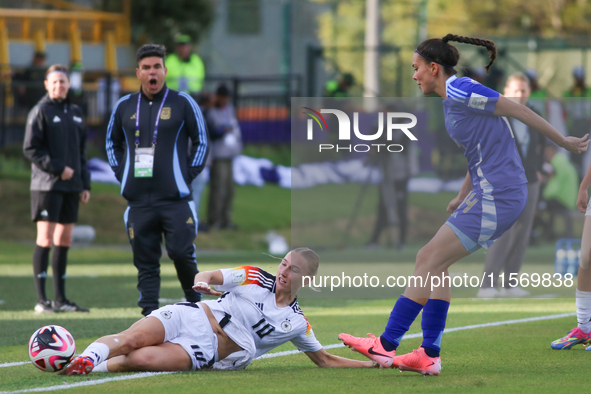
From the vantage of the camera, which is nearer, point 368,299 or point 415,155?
point 368,299

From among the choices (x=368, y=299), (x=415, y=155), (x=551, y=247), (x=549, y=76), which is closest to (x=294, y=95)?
(x=549, y=76)

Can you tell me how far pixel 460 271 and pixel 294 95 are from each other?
12.7 metres

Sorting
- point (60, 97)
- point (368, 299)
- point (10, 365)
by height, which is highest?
point (60, 97)

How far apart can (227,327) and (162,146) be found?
2083 mm

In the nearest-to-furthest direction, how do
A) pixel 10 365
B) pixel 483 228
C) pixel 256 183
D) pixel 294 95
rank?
pixel 483 228, pixel 10 365, pixel 256 183, pixel 294 95

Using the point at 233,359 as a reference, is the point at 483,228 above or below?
above

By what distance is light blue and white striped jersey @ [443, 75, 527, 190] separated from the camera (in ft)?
18.2

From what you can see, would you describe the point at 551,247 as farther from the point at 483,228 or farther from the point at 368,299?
the point at 483,228

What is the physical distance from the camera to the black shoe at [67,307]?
28.7 ft

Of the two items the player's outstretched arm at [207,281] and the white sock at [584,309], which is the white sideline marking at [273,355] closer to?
the player's outstretched arm at [207,281]

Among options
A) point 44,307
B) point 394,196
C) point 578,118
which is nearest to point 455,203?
point 44,307

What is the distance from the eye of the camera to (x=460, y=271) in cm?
940

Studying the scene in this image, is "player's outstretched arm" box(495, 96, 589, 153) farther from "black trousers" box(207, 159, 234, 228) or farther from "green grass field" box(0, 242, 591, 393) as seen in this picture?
→ "black trousers" box(207, 159, 234, 228)

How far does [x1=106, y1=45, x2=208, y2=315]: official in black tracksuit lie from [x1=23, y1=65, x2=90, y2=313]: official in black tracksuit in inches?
56.6
